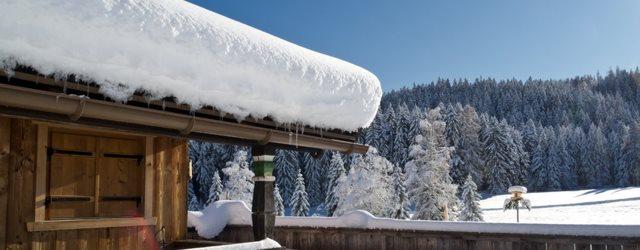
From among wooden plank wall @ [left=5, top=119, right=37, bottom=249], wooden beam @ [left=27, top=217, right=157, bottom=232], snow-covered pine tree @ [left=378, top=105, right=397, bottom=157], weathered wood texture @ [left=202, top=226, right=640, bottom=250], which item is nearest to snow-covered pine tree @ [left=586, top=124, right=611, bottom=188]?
snow-covered pine tree @ [left=378, top=105, right=397, bottom=157]

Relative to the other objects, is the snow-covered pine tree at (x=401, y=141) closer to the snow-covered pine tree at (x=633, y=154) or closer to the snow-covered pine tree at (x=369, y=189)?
the snow-covered pine tree at (x=369, y=189)

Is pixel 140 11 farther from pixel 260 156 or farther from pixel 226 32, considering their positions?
pixel 260 156

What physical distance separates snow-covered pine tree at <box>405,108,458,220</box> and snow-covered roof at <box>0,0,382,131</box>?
3016 centimetres

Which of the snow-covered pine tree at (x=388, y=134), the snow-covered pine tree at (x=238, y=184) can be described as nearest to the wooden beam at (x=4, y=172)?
the snow-covered pine tree at (x=238, y=184)

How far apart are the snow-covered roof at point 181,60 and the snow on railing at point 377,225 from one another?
90.9 inches

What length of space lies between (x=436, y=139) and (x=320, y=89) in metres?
33.7

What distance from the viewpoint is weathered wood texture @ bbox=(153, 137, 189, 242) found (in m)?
6.69

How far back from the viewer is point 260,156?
639cm

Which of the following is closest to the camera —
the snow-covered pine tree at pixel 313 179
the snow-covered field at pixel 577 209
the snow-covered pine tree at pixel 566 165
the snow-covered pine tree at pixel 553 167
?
the snow-covered field at pixel 577 209

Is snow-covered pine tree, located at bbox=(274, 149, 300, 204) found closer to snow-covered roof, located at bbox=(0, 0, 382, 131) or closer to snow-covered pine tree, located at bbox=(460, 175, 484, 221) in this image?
snow-covered pine tree, located at bbox=(460, 175, 484, 221)

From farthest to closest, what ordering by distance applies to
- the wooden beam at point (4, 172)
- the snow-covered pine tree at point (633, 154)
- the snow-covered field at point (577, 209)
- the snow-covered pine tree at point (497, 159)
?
the snow-covered pine tree at point (633, 154)
the snow-covered pine tree at point (497, 159)
the snow-covered field at point (577, 209)
the wooden beam at point (4, 172)

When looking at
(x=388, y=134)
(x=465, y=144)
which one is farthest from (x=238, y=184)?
(x=465, y=144)

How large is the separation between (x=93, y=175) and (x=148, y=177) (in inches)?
28.2

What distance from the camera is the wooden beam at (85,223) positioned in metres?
5.16
